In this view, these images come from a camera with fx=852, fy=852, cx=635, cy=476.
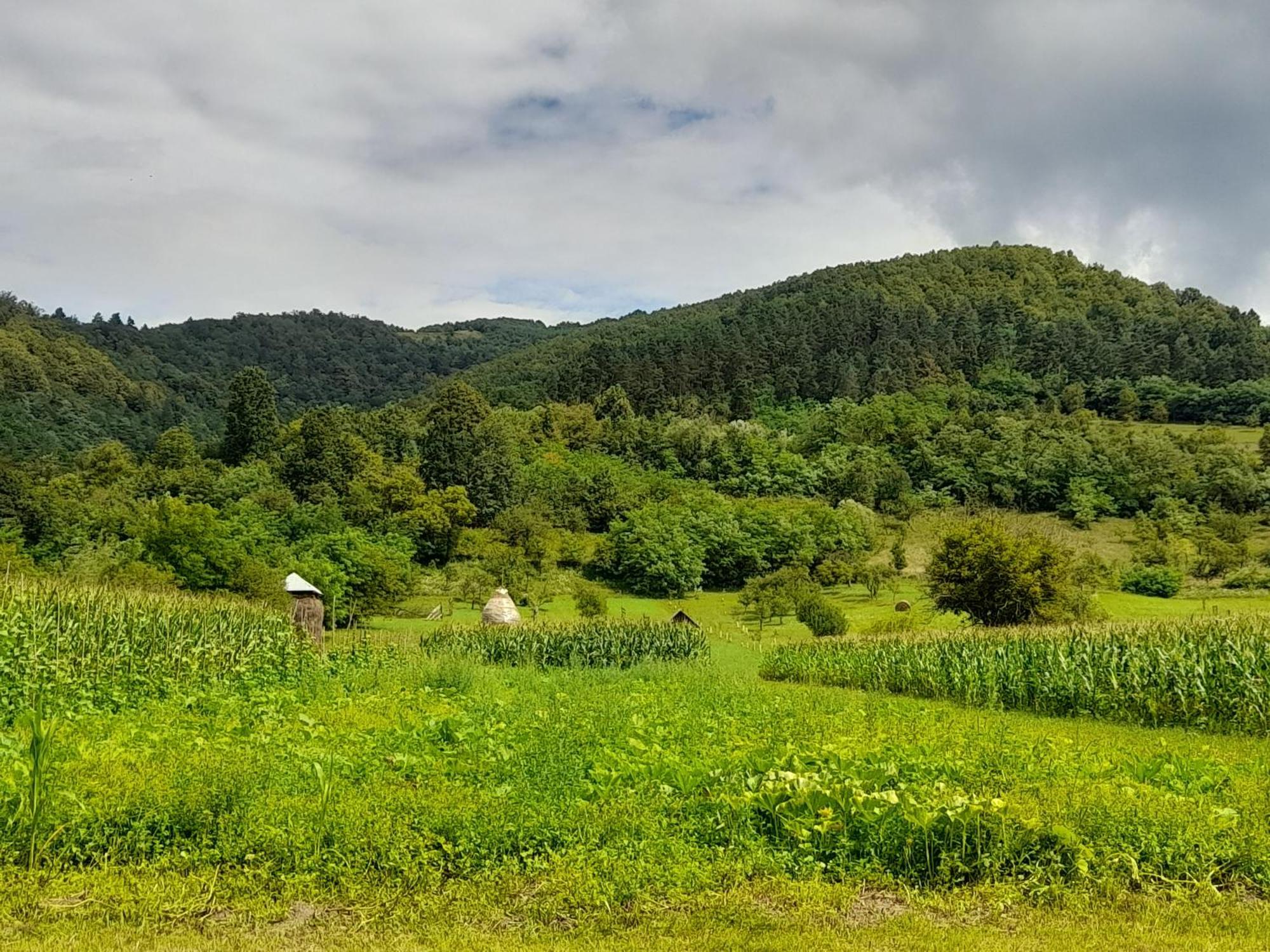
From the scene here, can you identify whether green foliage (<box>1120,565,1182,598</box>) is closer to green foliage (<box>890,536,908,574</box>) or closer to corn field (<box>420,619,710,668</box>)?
green foliage (<box>890,536,908,574</box>)

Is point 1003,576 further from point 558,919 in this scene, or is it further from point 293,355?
point 293,355

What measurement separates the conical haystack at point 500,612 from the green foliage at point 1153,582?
40604mm

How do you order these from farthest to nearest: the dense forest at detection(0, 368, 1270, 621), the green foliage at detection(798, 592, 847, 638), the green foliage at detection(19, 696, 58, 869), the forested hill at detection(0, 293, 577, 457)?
the forested hill at detection(0, 293, 577, 457) → the dense forest at detection(0, 368, 1270, 621) → the green foliage at detection(798, 592, 847, 638) → the green foliage at detection(19, 696, 58, 869)

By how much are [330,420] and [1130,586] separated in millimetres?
62952

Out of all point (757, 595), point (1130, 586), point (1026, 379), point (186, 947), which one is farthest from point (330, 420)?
point (1026, 379)

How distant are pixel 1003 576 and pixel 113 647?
31411 millimetres

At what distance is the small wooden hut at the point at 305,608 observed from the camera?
2377 centimetres

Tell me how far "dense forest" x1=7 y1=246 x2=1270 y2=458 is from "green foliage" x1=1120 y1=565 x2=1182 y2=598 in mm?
48374

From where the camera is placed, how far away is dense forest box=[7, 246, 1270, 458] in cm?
9244

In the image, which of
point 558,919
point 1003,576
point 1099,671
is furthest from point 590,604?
point 558,919

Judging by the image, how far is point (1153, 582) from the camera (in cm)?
5266

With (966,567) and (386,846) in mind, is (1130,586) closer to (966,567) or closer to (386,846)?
(966,567)

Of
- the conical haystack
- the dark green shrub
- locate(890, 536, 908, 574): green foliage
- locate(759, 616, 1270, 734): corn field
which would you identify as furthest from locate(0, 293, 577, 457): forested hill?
the dark green shrub

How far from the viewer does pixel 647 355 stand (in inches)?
4683
